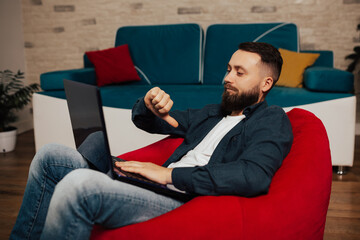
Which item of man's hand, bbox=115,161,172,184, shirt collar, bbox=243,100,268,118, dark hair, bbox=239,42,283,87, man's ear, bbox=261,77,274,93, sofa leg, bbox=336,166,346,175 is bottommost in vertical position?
sofa leg, bbox=336,166,346,175

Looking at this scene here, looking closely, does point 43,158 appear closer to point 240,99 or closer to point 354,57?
point 240,99

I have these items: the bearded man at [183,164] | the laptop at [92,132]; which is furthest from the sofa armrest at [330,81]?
the laptop at [92,132]

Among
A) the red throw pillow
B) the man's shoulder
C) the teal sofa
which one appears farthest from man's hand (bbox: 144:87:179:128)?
the red throw pillow

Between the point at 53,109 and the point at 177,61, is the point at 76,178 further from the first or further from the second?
the point at 177,61

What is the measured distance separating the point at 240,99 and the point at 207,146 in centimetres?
22

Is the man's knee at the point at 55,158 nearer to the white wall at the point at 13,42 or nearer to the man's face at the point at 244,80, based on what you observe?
the man's face at the point at 244,80

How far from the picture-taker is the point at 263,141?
103cm

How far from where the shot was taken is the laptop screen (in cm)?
89

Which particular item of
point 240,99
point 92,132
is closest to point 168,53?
point 240,99

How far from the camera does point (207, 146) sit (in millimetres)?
1333

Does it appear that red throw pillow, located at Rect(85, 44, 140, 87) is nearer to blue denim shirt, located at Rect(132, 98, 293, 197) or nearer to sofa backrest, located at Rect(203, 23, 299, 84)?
sofa backrest, located at Rect(203, 23, 299, 84)

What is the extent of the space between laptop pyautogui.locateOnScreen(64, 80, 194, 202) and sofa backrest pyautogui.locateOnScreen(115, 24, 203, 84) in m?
2.08

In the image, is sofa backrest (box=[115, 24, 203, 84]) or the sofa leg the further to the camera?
sofa backrest (box=[115, 24, 203, 84])

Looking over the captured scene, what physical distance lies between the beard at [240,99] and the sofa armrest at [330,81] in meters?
1.28
